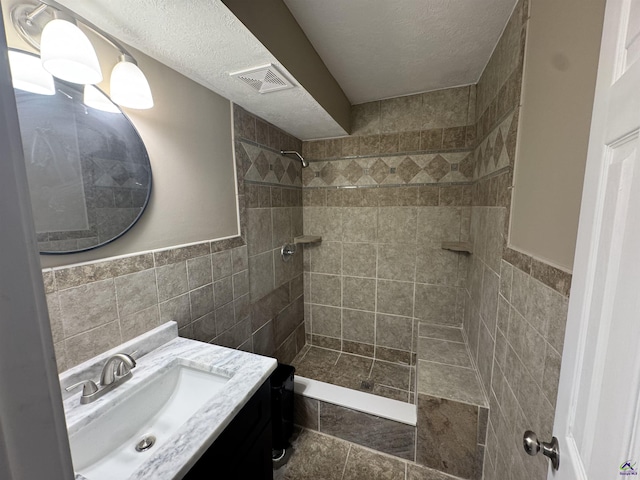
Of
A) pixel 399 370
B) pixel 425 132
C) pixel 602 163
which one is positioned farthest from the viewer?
pixel 399 370

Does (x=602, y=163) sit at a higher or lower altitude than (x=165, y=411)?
higher

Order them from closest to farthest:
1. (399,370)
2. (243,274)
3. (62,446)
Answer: (62,446), (243,274), (399,370)

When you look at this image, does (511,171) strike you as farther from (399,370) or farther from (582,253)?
(399,370)

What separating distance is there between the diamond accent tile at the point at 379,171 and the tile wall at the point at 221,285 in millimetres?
682

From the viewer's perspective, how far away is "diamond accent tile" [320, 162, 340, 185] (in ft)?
7.47

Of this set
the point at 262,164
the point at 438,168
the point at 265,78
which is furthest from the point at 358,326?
the point at 265,78

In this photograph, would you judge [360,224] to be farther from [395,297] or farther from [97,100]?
[97,100]

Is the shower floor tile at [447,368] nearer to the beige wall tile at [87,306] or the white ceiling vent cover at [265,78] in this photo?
the beige wall tile at [87,306]

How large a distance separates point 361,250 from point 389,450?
1396mm

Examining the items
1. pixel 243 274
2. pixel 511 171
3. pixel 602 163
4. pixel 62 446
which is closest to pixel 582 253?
pixel 602 163

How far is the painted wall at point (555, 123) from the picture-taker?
Answer: 67 centimetres

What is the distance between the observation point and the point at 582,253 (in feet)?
1.69

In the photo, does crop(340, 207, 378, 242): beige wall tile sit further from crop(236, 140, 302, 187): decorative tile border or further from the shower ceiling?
the shower ceiling

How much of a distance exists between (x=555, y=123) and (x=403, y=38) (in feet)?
3.10
